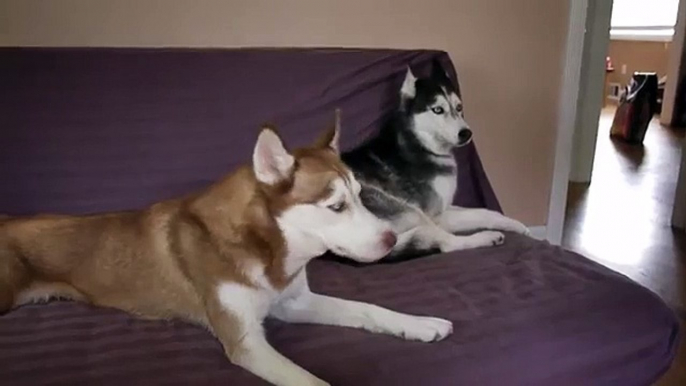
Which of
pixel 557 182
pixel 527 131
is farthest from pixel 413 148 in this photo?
pixel 557 182

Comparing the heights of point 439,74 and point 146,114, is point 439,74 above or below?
above

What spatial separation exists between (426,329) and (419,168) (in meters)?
0.66

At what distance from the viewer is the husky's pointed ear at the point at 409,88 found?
209 cm

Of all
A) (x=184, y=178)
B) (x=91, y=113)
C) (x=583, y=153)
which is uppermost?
(x=91, y=113)

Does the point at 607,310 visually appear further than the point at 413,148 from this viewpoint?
No

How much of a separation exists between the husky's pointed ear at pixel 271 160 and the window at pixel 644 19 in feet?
22.7

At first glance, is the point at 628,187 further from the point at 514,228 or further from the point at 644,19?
the point at 644,19

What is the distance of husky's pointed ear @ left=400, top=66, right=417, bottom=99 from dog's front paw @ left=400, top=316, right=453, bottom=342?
777 millimetres

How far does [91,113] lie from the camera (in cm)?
191

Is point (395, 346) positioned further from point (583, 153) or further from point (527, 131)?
point (583, 153)

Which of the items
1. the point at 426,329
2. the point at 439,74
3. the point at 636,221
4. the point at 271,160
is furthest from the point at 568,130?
the point at 271,160

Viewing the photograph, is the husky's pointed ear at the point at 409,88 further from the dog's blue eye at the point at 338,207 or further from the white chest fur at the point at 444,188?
the dog's blue eye at the point at 338,207

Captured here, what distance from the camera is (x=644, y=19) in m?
7.93

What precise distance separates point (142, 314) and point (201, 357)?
25 cm
